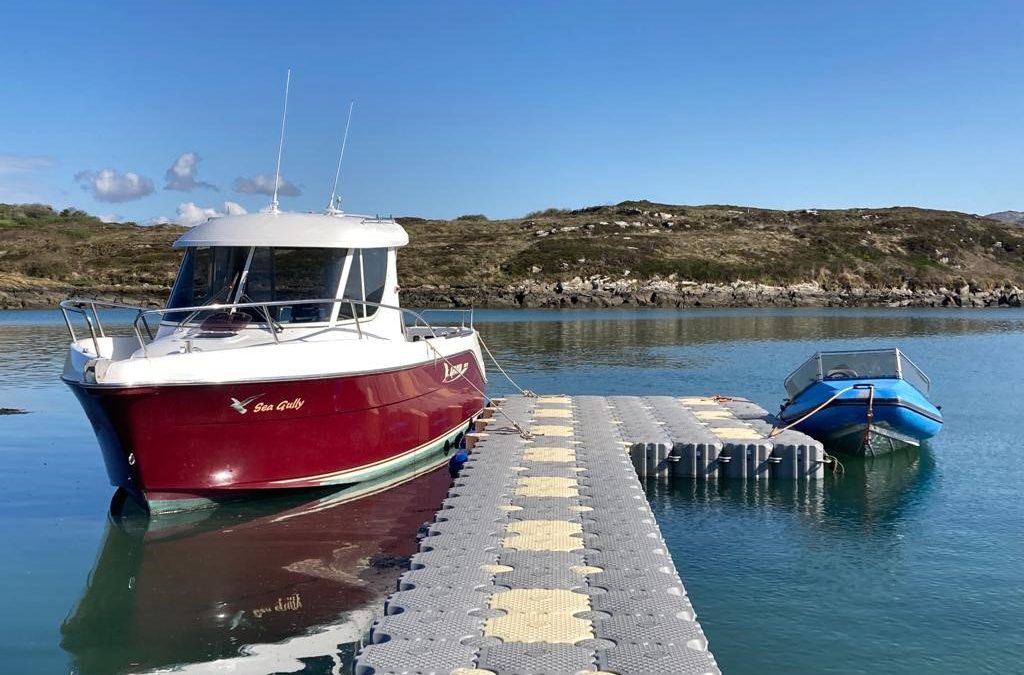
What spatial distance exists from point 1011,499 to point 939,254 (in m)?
74.4

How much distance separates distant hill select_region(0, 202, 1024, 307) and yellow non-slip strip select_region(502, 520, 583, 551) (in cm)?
5028

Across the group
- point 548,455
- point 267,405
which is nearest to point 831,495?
point 548,455

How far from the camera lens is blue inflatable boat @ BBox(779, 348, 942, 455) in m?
14.8

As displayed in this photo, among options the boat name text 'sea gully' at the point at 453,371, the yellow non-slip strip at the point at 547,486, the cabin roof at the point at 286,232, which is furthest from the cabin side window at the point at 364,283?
the yellow non-slip strip at the point at 547,486

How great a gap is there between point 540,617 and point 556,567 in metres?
1.04

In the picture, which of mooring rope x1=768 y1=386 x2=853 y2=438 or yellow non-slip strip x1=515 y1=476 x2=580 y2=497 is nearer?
yellow non-slip strip x1=515 y1=476 x2=580 y2=497

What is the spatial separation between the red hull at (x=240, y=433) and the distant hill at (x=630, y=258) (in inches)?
1848

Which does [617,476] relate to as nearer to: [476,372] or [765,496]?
[765,496]

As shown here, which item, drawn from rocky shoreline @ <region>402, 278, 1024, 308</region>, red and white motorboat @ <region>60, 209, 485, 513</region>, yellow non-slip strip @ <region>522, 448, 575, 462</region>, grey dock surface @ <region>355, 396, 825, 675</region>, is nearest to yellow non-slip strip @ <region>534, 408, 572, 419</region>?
grey dock surface @ <region>355, 396, 825, 675</region>

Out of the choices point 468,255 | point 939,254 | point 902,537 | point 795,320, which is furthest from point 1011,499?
point 939,254

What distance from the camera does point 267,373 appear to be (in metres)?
10.3

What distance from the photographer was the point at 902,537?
10.7 metres

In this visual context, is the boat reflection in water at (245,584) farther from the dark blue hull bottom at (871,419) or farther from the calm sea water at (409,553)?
the dark blue hull bottom at (871,419)

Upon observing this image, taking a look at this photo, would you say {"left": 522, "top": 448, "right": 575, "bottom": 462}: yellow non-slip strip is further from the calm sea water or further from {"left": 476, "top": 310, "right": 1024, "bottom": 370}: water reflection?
{"left": 476, "top": 310, "right": 1024, "bottom": 370}: water reflection
